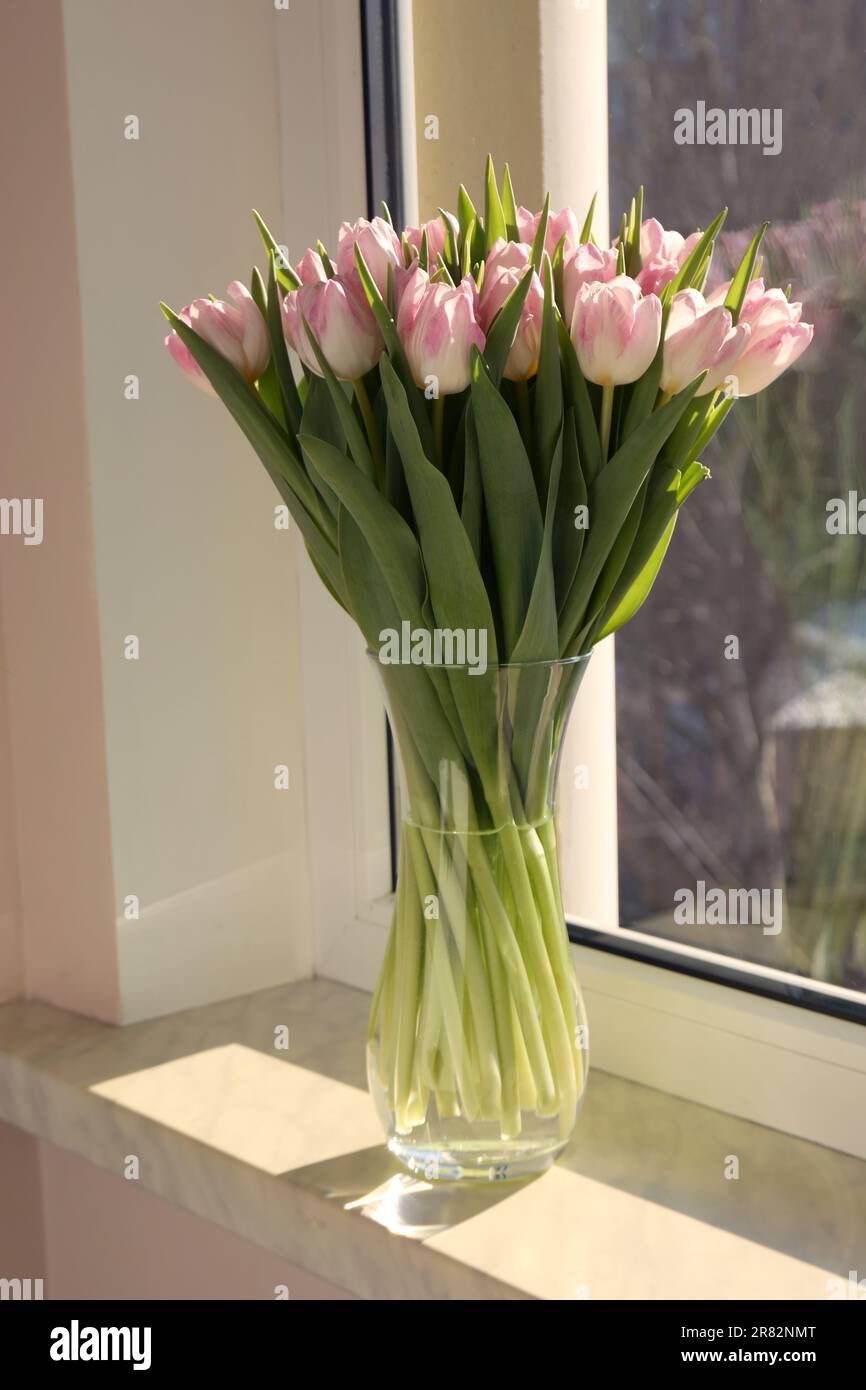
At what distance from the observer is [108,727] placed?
0.98 meters

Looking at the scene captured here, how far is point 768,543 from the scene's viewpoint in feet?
2.76

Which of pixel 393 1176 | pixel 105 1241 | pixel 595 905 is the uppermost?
pixel 595 905

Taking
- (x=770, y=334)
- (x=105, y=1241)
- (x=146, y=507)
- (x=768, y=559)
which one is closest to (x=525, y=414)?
(x=770, y=334)

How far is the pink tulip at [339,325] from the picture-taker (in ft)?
2.10

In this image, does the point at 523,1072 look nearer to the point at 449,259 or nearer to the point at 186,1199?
the point at 186,1199

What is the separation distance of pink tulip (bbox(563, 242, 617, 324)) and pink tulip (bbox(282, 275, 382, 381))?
9 cm

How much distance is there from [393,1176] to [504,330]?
50 centimetres

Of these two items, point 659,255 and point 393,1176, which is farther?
point 393,1176

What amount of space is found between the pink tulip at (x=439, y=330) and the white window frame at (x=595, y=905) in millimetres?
334

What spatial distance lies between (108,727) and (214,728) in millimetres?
89

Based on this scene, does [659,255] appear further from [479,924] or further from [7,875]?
[7,875]

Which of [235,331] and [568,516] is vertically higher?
[235,331]

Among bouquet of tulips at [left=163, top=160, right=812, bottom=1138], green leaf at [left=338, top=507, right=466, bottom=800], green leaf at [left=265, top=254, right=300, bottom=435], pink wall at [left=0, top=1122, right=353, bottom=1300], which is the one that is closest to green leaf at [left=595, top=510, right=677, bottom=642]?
bouquet of tulips at [left=163, top=160, right=812, bottom=1138]

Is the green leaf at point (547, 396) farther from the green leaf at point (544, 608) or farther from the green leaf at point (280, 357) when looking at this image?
the green leaf at point (280, 357)
